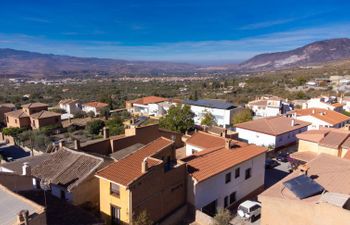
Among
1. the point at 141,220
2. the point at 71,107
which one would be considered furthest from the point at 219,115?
the point at 141,220

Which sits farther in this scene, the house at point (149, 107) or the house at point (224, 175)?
Result: the house at point (149, 107)

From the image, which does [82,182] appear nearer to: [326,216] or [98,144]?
[98,144]

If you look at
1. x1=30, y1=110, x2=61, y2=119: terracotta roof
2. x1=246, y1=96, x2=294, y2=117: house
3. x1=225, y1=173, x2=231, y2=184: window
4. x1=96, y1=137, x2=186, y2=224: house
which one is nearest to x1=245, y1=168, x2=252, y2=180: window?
x1=225, y1=173, x2=231, y2=184: window

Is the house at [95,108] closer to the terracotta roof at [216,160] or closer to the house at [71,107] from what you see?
the house at [71,107]

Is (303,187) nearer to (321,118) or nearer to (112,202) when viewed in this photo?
(112,202)

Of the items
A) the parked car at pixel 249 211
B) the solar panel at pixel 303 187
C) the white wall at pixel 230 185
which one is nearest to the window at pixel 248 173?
the white wall at pixel 230 185

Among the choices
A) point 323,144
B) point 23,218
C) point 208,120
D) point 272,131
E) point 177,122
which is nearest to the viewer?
point 23,218
